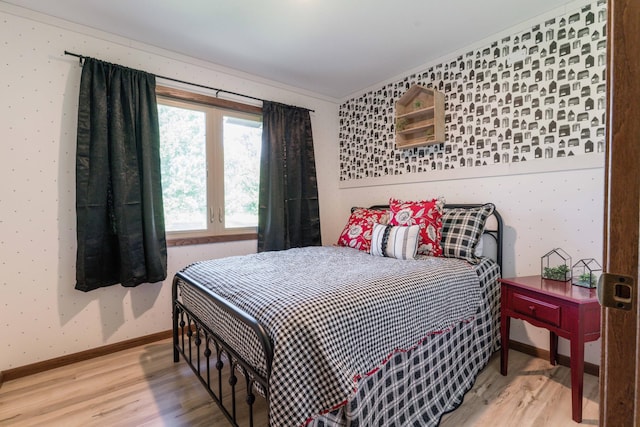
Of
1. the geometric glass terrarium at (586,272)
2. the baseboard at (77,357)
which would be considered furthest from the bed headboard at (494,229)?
the baseboard at (77,357)

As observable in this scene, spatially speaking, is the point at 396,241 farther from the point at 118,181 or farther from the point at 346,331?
the point at 118,181

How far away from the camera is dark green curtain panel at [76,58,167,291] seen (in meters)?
2.20

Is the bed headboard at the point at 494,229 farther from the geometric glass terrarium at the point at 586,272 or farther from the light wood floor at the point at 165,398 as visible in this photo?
the light wood floor at the point at 165,398

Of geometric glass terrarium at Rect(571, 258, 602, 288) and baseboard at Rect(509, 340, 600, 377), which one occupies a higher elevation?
geometric glass terrarium at Rect(571, 258, 602, 288)

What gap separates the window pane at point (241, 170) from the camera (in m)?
→ 3.05

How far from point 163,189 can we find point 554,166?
3.17m

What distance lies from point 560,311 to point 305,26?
2.55 meters

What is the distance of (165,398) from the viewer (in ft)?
5.90

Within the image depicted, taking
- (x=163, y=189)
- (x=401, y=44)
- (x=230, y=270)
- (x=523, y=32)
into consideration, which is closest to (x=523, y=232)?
(x=523, y=32)

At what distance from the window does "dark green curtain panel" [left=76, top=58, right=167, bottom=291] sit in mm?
183

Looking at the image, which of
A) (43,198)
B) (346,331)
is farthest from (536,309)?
(43,198)

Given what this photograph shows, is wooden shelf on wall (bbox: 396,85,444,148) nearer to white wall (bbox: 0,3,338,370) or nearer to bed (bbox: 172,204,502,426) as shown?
bed (bbox: 172,204,502,426)

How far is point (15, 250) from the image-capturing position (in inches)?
80.7

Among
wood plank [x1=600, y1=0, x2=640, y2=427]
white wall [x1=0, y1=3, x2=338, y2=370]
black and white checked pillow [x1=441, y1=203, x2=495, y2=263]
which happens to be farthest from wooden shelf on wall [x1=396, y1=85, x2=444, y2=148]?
white wall [x1=0, y1=3, x2=338, y2=370]
